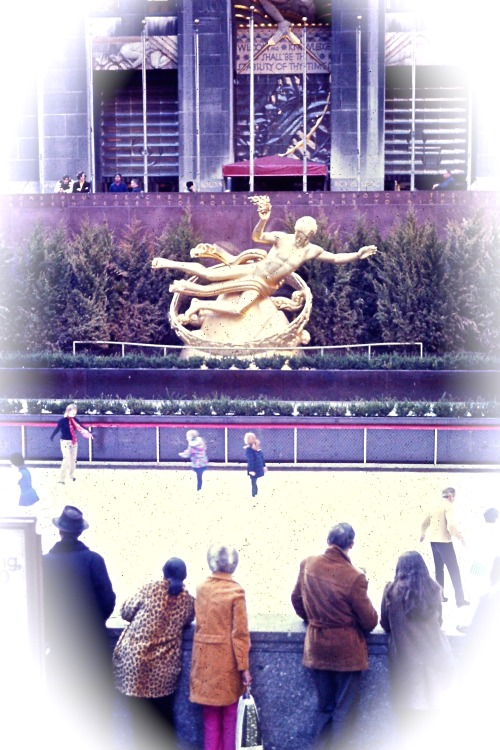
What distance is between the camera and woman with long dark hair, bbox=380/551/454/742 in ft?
20.2

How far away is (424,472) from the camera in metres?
17.7

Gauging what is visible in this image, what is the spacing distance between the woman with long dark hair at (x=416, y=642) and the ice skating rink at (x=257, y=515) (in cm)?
268

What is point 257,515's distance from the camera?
556 inches

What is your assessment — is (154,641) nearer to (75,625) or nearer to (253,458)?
(75,625)

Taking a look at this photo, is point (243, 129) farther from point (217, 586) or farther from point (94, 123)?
point (217, 586)

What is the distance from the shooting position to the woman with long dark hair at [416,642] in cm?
617

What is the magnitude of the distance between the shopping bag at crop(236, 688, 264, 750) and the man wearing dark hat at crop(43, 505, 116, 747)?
756 mm

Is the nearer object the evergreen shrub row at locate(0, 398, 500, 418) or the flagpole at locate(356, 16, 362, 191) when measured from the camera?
the evergreen shrub row at locate(0, 398, 500, 418)

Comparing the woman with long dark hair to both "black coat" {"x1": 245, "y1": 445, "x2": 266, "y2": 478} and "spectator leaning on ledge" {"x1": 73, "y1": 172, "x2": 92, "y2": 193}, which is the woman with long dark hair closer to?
"black coat" {"x1": 245, "y1": 445, "x2": 266, "y2": 478}

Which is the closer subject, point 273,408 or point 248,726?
point 248,726

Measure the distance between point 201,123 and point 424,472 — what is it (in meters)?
19.3

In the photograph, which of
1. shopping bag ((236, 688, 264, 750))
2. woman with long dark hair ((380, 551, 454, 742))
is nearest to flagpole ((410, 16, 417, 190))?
woman with long dark hair ((380, 551, 454, 742))

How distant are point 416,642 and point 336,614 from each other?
45cm

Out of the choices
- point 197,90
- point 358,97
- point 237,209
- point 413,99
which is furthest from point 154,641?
point 358,97
